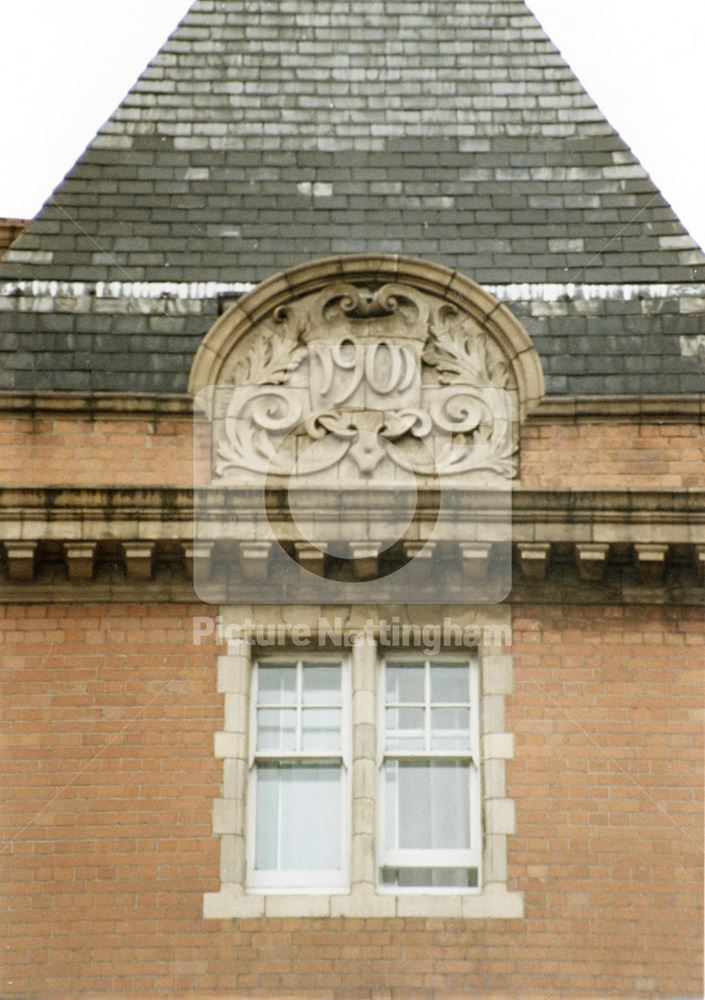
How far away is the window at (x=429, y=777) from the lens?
12750 mm

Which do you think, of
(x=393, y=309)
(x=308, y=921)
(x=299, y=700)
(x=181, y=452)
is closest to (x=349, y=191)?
(x=393, y=309)

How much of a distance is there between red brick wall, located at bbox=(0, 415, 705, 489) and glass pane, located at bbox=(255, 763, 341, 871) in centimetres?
221

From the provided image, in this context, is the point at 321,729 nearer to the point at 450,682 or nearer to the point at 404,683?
the point at 404,683

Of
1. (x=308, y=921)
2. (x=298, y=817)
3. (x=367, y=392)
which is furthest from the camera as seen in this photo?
(x=367, y=392)

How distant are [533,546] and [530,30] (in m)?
5.39

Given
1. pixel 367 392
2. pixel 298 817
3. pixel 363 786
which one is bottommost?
pixel 298 817

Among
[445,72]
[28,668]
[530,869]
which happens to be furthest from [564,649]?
[445,72]

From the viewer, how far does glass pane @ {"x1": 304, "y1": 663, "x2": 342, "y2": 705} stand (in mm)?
13250

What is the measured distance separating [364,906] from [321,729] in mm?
1323

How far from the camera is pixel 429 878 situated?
12.7 meters

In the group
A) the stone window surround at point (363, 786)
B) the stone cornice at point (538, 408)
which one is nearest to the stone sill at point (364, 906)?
the stone window surround at point (363, 786)

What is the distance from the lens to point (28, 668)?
43.0 ft

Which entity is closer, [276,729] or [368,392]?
[276,729]

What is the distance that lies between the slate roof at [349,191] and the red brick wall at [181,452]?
14.9 inches
